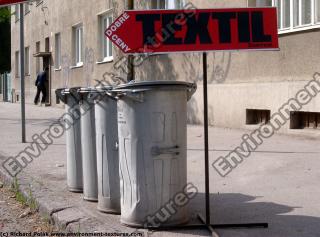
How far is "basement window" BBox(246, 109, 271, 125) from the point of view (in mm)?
11328

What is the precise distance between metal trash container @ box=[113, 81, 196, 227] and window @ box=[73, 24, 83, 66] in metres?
18.0

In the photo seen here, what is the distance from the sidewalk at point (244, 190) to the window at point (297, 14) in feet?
6.75

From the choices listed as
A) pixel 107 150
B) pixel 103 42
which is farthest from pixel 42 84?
pixel 107 150

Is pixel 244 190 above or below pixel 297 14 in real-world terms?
below

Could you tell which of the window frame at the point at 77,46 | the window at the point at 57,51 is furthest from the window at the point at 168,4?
the window at the point at 57,51

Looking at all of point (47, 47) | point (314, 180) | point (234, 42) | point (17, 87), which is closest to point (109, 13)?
point (47, 47)

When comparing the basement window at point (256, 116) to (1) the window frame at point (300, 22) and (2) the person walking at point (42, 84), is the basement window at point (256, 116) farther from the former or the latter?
(2) the person walking at point (42, 84)

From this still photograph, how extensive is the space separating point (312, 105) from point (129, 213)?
595cm

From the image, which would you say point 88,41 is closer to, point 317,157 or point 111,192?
point 317,157

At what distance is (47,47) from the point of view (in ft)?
88.9

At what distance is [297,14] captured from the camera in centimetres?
1055

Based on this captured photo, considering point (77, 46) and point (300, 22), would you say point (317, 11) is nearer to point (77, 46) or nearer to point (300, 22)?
point (300, 22)

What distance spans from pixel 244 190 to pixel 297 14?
536cm

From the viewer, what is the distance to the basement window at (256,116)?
37.2 feet
